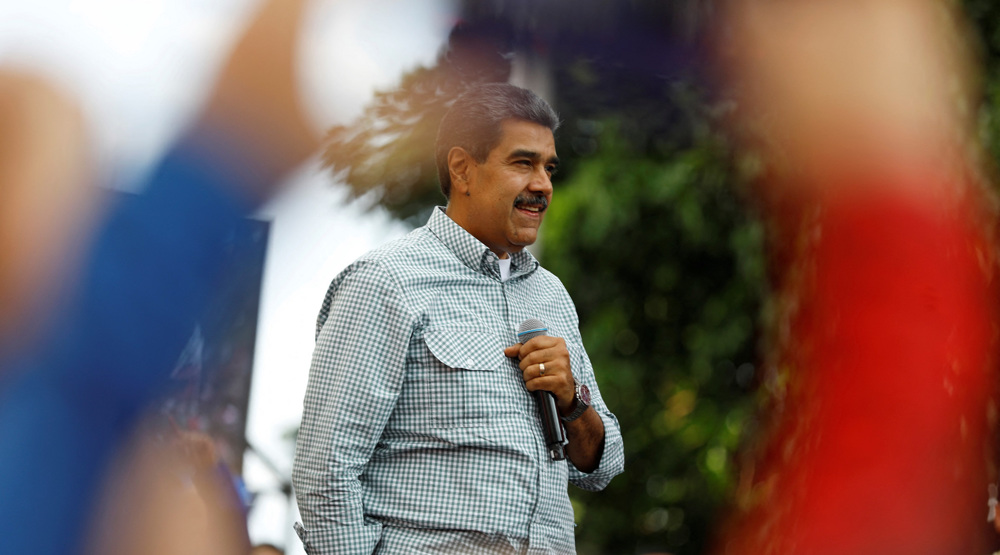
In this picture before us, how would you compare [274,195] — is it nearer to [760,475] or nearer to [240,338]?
[240,338]

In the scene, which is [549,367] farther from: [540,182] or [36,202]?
[36,202]

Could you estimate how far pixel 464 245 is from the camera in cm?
104

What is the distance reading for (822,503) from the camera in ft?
2.43

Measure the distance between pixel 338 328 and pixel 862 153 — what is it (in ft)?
1.70

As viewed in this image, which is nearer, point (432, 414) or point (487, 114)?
point (432, 414)

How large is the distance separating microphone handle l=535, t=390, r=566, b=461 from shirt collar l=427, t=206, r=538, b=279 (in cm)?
16

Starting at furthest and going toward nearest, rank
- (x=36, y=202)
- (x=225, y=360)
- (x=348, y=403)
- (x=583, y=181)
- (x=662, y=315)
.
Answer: (x=662, y=315) < (x=583, y=181) < (x=348, y=403) < (x=225, y=360) < (x=36, y=202)

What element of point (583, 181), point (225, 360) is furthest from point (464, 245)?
point (583, 181)

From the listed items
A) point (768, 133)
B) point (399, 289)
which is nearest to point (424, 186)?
point (399, 289)

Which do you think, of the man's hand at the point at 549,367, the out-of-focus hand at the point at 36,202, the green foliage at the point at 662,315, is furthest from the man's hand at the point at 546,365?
the green foliage at the point at 662,315

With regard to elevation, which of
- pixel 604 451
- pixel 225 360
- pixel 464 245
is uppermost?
pixel 464 245

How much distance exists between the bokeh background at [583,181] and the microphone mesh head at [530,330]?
198 millimetres

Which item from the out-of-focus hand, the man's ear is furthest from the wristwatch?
the out-of-focus hand

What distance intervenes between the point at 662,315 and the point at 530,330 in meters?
1.14
